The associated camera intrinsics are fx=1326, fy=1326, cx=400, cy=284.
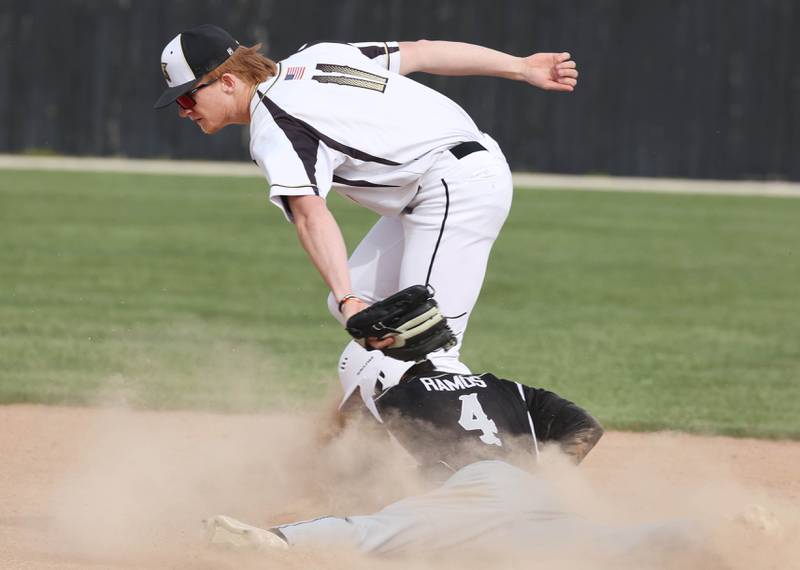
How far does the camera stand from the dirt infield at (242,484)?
3.99 meters

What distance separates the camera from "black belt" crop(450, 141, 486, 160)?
475 centimetres

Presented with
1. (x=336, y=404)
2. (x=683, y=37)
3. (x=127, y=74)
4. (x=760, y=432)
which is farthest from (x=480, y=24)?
(x=336, y=404)

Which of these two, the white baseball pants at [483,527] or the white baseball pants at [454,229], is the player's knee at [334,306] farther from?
the white baseball pants at [483,527]

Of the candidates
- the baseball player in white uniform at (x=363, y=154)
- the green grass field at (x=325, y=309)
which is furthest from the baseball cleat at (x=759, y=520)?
the green grass field at (x=325, y=309)

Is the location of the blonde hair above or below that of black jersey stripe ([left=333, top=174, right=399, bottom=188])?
above

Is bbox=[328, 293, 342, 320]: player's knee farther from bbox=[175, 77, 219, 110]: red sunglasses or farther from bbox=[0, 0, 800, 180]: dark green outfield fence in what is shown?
bbox=[0, 0, 800, 180]: dark green outfield fence

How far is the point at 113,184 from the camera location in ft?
54.1

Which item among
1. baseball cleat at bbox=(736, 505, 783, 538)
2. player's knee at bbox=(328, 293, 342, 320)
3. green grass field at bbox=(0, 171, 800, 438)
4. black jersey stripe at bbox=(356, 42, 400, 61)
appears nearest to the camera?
baseball cleat at bbox=(736, 505, 783, 538)

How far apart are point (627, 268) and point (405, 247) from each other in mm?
7348

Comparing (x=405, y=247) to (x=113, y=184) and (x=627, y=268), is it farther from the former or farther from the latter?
(x=113, y=184)

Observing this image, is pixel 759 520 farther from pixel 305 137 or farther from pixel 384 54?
pixel 384 54

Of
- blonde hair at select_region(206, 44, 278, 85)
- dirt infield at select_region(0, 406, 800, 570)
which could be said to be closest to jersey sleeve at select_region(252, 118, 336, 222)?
blonde hair at select_region(206, 44, 278, 85)

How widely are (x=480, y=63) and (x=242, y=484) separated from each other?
1.91 meters

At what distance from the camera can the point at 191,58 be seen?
4.42 m
